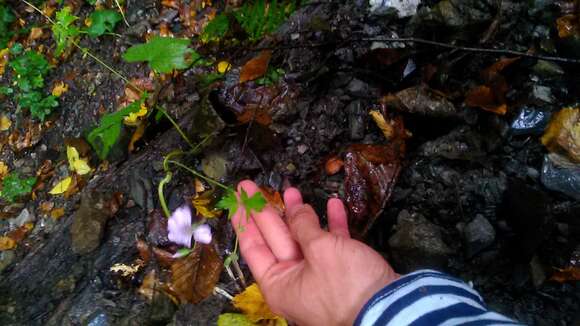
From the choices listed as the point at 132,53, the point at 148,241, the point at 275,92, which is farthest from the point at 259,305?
the point at 132,53

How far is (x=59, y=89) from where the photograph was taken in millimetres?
3633

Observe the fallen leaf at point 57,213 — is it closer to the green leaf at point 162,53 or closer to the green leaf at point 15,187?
the green leaf at point 15,187

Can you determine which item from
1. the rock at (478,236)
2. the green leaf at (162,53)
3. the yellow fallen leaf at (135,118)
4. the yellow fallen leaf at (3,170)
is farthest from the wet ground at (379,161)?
the yellow fallen leaf at (3,170)

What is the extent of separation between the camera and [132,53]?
2.05 metres

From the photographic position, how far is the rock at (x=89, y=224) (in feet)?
8.06

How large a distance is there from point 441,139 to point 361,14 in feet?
2.87

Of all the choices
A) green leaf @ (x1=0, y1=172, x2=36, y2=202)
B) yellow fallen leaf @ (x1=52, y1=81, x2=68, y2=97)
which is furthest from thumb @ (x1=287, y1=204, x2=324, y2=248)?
yellow fallen leaf @ (x1=52, y1=81, x2=68, y2=97)

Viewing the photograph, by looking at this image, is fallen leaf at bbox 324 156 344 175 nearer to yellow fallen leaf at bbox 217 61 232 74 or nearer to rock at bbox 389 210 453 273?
rock at bbox 389 210 453 273

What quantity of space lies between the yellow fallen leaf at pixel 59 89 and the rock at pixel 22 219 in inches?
39.7

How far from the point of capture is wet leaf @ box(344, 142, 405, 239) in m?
2.03

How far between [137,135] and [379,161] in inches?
62.4

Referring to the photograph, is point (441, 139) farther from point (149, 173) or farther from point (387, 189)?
point (149, 173)

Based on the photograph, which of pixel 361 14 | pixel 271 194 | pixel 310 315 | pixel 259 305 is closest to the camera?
pixel 310 315

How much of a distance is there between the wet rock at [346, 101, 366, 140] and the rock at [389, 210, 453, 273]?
0.52 m
